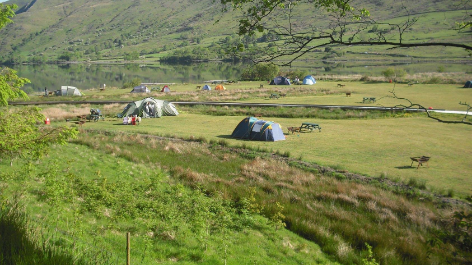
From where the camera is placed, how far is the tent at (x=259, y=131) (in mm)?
30997

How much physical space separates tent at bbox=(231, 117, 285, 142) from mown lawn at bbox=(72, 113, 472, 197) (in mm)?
910

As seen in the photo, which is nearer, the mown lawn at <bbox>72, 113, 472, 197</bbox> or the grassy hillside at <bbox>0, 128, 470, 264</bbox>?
the grassy hillside at <bbox>0, 128, 470, 264</bbox>

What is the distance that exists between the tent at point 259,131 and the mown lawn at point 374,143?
0.91 metres

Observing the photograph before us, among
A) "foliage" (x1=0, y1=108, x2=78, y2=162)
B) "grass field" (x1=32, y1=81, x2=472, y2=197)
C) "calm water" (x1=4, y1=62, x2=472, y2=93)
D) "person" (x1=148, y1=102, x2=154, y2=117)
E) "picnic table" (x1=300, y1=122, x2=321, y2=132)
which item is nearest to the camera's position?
"foliage" (x1=0, y1=108, x2=78, y2=162)

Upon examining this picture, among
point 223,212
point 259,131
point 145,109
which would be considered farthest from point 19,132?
point 145,109

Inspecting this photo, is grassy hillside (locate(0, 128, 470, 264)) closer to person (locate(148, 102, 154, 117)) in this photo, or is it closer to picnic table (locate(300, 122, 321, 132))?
picnic table (locate(300, 122, 321, 132))

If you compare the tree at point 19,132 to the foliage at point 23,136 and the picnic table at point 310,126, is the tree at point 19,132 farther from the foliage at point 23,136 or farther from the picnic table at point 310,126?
the picnic table at point 310,126

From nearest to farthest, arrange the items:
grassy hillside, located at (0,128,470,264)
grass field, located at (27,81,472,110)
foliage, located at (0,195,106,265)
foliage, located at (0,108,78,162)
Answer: foliage, located at (0,195,106,265) < grassy hillside, located at (0,128,470,264) < foliage, located at (0,108,78,162) < grass field, located at (27,81,472,110)

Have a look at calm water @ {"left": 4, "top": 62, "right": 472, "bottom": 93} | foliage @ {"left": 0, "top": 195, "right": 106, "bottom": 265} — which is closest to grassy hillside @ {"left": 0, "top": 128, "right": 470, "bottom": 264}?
foliage @ {"left": 0, "top": 195, "right": 106, "bottom": 265}

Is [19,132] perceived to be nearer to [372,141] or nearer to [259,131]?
[259,131]

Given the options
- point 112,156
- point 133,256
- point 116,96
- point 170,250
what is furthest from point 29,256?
point 116,96

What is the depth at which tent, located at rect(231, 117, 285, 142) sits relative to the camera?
31.0 meters

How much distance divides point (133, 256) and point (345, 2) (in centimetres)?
770

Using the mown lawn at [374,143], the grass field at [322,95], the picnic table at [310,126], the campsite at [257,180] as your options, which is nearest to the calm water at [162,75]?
the grass field at [322,95]
